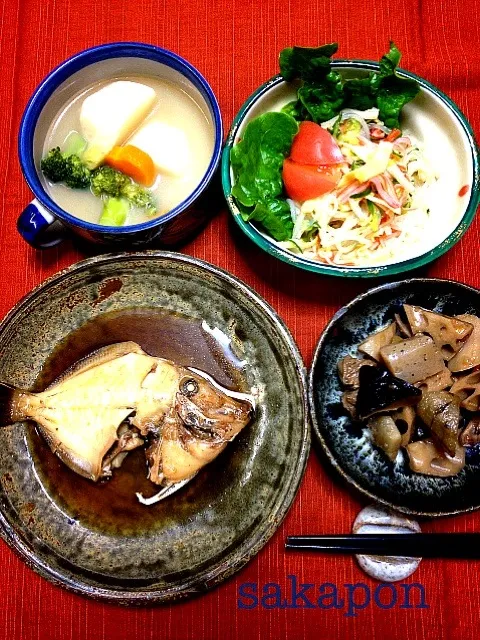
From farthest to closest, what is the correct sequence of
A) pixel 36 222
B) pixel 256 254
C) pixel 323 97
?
pixel 256 254, pixel 323 97, pixel 36 222

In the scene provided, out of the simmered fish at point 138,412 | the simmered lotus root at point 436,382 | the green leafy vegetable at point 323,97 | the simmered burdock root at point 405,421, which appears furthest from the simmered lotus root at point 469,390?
the green leafy vegetable at point 323,97

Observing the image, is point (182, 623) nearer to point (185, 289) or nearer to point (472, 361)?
point (185, 289)

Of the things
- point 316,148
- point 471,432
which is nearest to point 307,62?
point 316,148

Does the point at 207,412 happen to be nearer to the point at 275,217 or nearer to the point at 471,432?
the point at 275,217

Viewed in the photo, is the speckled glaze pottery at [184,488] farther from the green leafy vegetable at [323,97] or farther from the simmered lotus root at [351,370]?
the green leafy vegetable at [323,97]

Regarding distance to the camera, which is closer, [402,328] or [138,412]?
[138,412]

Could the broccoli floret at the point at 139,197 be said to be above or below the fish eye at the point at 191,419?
above
